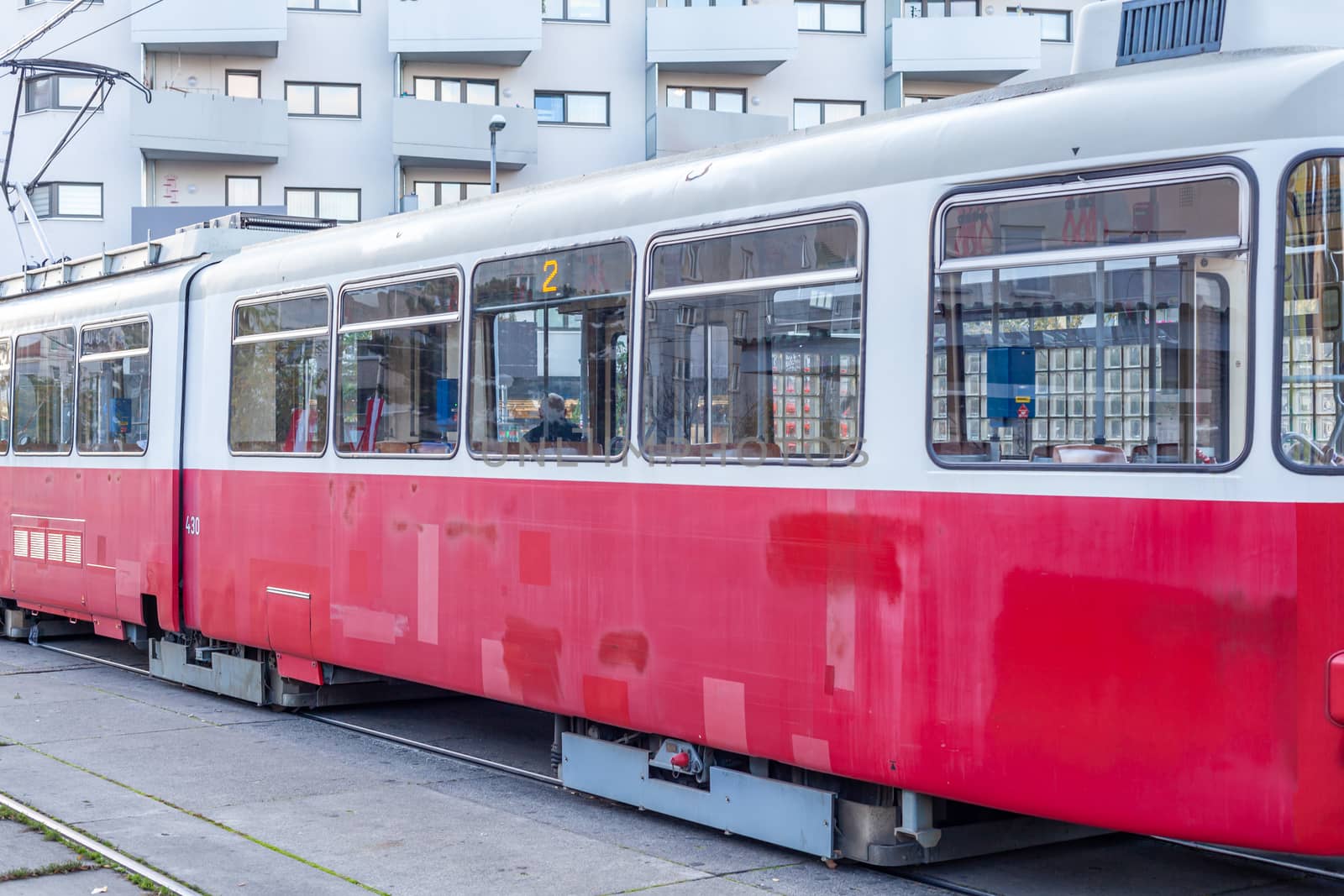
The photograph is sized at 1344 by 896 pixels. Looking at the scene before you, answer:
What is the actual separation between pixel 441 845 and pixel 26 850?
187 cm

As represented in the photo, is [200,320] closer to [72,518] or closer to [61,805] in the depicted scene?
[72,518]

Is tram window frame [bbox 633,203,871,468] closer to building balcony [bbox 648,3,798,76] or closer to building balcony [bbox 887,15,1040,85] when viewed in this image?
building balcony [bbox 648,3,798,76]

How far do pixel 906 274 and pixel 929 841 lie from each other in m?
2.34

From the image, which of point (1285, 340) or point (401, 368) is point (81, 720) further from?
point (1285, 340)

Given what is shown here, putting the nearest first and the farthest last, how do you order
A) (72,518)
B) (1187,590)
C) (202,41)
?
(1187,590) < (72,518) < (202,41)

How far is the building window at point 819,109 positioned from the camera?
37.7 meters

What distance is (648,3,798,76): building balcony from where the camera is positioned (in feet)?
118

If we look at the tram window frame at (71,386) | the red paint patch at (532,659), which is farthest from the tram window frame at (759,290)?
the tram window frame at (71,386)

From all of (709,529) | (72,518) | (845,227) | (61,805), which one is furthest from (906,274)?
(72,518)

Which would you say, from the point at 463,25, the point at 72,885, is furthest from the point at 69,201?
the point at 72,885

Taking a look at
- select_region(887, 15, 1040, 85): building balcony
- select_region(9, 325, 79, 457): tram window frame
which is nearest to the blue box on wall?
select_region(9, 325, 79, 457): tram window frame

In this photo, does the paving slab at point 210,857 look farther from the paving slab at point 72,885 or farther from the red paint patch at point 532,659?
the red paint patch at point 532,659

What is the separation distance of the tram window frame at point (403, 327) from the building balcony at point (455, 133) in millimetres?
26328

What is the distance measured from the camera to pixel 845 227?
21.6 feet
